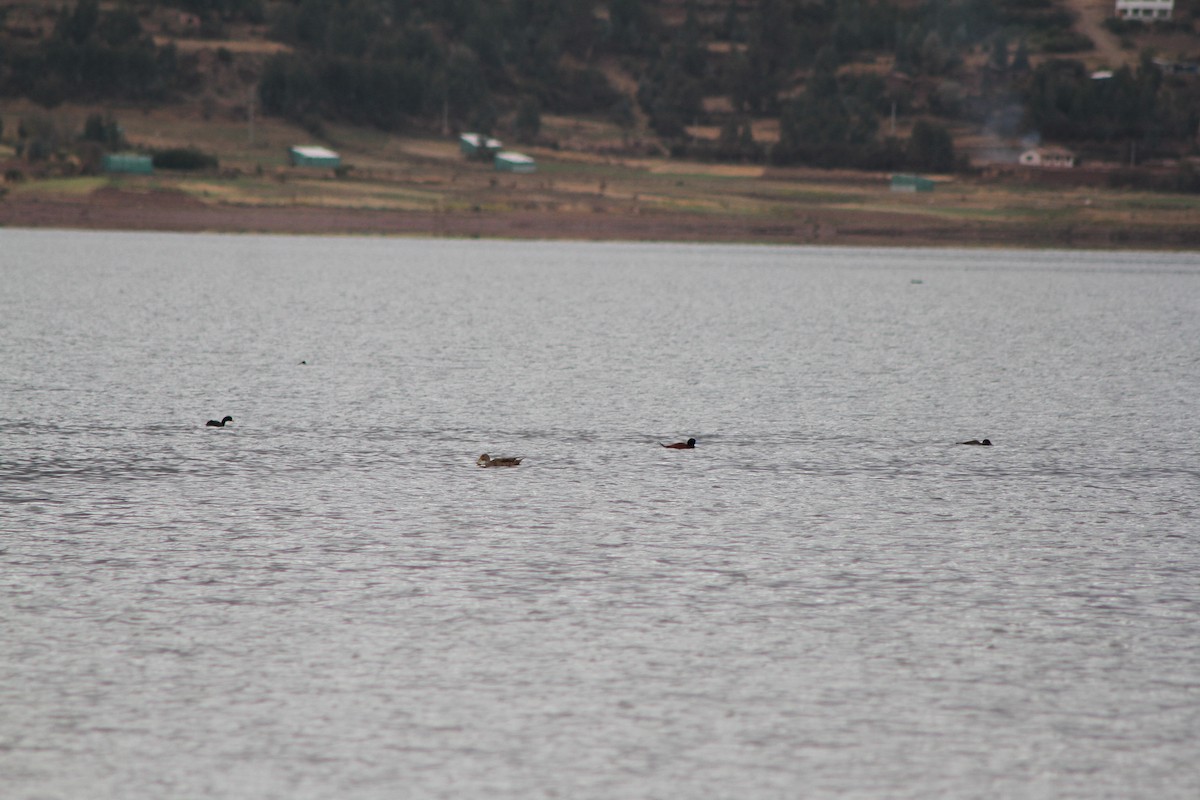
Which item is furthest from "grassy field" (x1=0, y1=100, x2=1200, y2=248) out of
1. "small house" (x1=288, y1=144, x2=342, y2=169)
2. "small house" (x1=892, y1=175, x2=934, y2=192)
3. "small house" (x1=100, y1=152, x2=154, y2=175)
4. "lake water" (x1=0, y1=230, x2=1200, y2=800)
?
"lake water" (x1=0, y1=230, x2=1200, y2=800)

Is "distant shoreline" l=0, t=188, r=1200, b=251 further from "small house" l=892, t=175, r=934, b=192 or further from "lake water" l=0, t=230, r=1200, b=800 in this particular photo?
"lake water" l=0, t=230, r=1200, b=800

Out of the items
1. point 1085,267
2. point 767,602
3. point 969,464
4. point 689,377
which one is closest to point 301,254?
point 1085,267

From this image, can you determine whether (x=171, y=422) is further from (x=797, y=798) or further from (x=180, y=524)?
(x=797, y=798)

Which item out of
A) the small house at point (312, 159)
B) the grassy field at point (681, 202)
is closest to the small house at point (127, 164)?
the grassy field at point (681, 202)

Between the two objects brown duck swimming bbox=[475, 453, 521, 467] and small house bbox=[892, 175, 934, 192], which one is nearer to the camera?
brown duck swimming bbox=[475, 453, 521, 467]

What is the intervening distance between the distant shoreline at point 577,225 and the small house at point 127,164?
11937 millimetres

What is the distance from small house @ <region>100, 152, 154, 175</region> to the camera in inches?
6093

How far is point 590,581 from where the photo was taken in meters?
13.1

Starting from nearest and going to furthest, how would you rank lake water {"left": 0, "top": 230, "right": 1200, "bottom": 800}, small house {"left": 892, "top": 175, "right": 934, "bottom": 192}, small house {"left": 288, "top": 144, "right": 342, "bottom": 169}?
lake water {"left": 0, "top": 230, "right": 1200, "bottom": 800}, small house {"left": 288, "top": 144, "right": 342, "bottom": 169}, small house {"left": 892, "top": 175, "right": 934, "bottom": 192}

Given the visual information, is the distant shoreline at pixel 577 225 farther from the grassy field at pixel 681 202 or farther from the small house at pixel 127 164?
the small house at pixel 127 164

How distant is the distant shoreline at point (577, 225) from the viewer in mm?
136500

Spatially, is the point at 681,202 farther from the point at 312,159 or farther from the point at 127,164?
the point at 127,164

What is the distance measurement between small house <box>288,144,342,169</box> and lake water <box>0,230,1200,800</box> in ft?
492

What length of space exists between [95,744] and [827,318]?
48.6 meters
